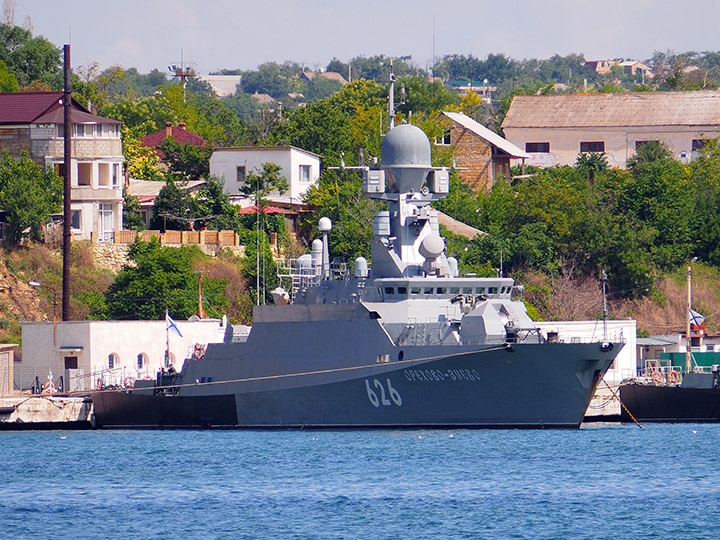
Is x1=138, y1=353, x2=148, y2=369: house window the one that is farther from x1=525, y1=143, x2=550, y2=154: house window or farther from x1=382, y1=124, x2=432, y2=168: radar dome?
x1=525, y1=143, x2=550, y2=154: house window

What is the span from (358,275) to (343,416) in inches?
152

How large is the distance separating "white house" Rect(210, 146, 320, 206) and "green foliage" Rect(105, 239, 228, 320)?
11748 mm

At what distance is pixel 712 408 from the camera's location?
42906mm

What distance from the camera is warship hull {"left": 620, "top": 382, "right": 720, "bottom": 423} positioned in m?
42.9

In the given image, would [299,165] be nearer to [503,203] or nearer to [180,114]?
[503,203]

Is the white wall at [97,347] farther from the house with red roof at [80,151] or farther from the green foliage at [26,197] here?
the house with red roof at [80,151]

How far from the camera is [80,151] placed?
60656 mm

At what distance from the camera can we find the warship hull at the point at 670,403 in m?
42.9

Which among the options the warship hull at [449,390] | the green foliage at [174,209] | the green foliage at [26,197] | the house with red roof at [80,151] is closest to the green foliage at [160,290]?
the green foliage at [26,197]

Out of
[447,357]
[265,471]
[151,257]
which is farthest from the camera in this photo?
[151,257]

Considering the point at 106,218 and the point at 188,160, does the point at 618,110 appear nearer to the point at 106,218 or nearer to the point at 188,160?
the point at 188,160

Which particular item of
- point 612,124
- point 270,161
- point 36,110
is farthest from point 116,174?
A: point 612,124

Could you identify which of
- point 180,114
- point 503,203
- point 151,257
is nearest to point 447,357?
point 151,257

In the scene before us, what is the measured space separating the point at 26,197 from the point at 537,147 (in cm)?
3685
